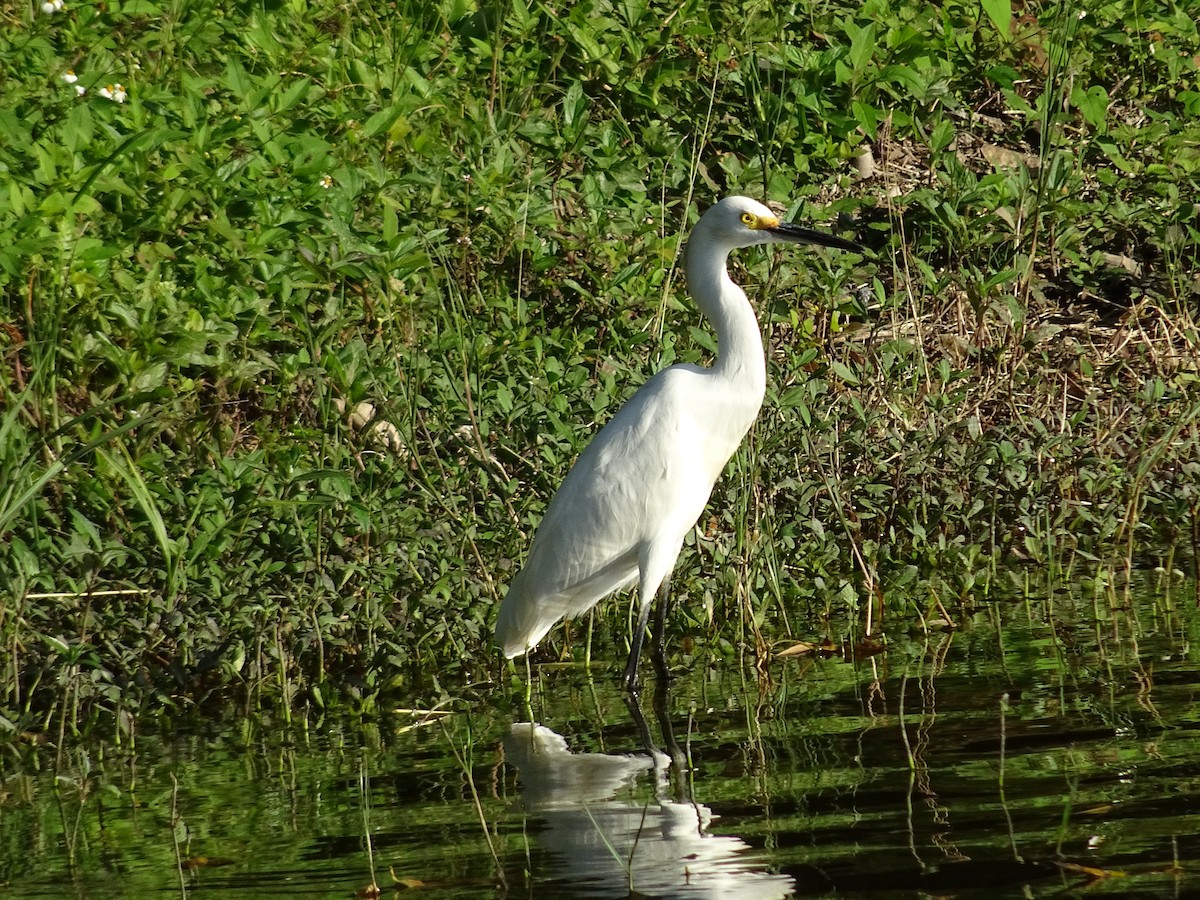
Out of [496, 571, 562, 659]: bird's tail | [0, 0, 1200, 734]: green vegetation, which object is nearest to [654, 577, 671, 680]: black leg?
[0, 0, 1200, 734]: green vegetation

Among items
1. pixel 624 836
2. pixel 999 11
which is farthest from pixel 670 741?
pixel 999 11

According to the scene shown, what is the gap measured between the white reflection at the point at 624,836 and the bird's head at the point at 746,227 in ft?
6.40

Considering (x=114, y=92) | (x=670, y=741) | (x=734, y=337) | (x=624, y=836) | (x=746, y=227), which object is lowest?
(x=624, y=836)

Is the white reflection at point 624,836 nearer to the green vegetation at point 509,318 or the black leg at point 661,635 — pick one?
the black leg at point 661,635

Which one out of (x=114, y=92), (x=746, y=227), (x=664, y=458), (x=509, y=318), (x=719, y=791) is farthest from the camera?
(x=114, y=92)

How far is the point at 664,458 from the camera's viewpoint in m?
5.35

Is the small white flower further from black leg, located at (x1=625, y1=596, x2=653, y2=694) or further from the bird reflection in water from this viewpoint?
the bird reflection in water

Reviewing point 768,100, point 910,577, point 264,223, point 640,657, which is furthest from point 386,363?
point 768,100

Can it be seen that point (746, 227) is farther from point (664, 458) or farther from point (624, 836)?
point (624, 836)

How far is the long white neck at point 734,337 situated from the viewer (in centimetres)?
543

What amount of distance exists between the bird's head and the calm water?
140 cm

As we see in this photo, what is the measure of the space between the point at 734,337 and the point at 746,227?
38 centimetres

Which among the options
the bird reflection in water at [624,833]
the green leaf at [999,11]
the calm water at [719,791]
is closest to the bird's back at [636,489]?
the calm water at [719,791]

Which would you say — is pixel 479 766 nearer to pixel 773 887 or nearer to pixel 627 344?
pixel 773 887
